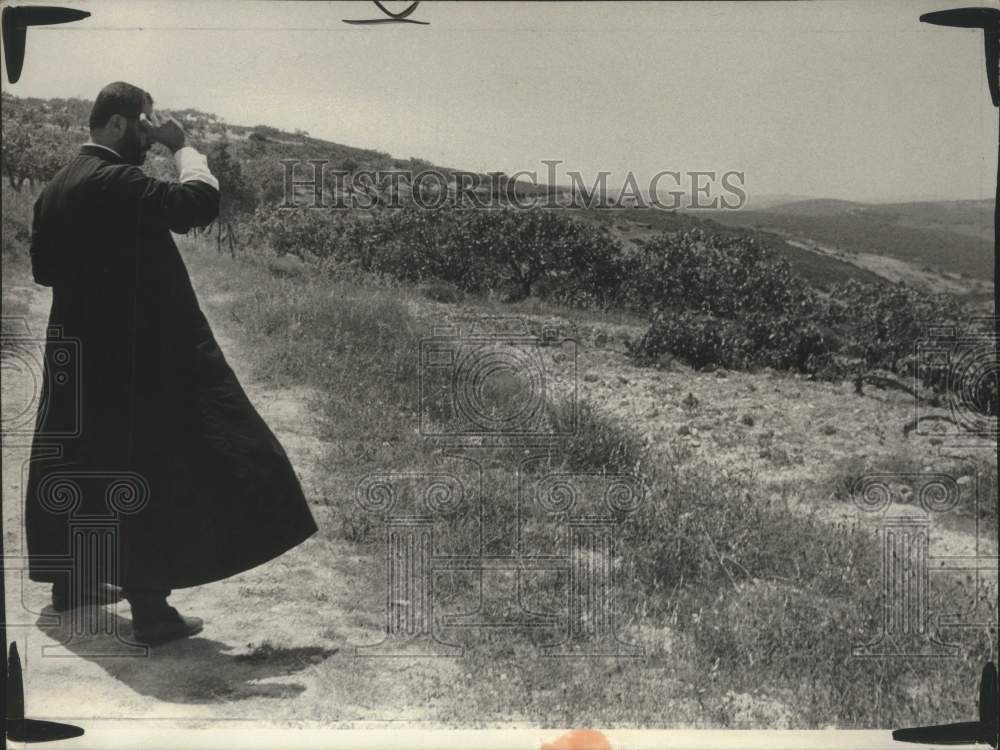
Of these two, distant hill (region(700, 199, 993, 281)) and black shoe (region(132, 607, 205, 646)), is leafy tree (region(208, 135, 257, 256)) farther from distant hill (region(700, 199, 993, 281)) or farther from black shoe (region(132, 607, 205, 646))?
distant hill (region(700, 199, 993, 281))

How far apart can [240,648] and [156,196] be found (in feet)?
5.47

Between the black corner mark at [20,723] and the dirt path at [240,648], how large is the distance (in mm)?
76

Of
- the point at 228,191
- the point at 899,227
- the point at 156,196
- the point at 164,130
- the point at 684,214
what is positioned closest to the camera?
the point at 156,196

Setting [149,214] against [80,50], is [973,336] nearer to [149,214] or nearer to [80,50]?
[149,214]

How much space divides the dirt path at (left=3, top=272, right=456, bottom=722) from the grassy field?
2 centimetres

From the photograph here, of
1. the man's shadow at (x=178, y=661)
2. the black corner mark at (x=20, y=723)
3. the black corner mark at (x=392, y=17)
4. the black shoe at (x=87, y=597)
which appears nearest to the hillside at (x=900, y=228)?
the black corner mark at (x=392, y=17)

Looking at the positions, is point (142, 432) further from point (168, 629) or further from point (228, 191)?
point (228, 191)

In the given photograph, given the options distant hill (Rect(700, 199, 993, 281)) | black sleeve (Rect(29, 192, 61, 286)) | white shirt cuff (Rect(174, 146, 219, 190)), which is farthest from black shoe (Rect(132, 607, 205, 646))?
distant hill (Rect(700, 199, 993, 281))

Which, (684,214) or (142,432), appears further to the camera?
(684,214)

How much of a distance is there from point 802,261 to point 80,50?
2.88 metres

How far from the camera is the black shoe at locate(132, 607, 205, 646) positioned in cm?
373

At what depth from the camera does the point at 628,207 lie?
12.8 feet

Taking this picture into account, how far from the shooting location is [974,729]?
3686 millimetres

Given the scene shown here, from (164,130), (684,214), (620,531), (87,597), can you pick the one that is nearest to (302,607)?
(87,597)
